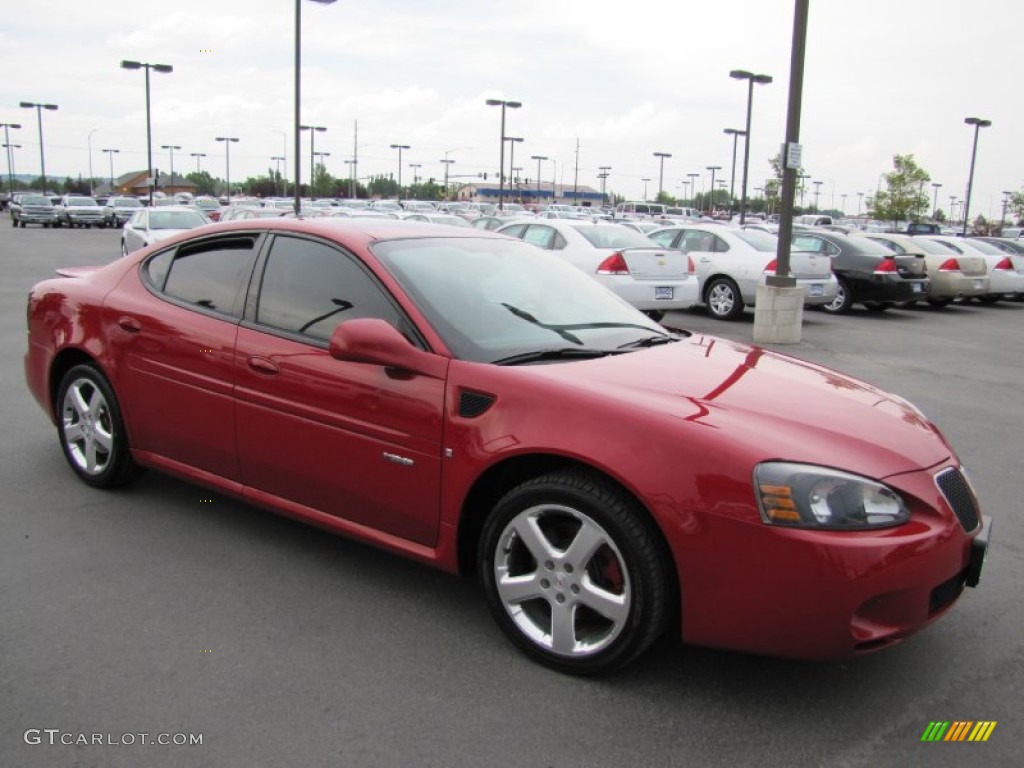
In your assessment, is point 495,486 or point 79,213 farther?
point 79,213

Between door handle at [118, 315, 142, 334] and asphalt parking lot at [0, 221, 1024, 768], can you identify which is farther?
door handle at [118, 315, 142, 334]

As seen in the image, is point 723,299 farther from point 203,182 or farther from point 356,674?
point 203,182

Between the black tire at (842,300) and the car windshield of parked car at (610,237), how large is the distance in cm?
453

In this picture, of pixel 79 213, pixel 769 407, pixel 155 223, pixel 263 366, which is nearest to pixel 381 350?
pixel 263 366

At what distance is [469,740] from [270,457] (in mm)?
1639

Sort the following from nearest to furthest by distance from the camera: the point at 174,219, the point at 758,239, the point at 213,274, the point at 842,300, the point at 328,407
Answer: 1. the point at 328,407
2. the point at 213,274
3. the point at 758,239
4. the point at 842,300
5. the point at 174,219

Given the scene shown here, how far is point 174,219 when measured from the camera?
2206 cm

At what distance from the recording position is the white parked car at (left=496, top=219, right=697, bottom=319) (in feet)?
41.1

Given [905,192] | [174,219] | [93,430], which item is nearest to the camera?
[93,430]

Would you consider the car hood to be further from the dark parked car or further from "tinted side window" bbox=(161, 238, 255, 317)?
the dark parked car

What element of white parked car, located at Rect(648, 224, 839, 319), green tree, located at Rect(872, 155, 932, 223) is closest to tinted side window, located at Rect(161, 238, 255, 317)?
white parked car, located at Rect(648, 224, 839, 319)

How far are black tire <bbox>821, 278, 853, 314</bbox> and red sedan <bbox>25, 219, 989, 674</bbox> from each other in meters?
13.3

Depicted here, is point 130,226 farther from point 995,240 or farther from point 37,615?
point 995,240

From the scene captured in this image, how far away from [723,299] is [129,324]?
11.8 metres
